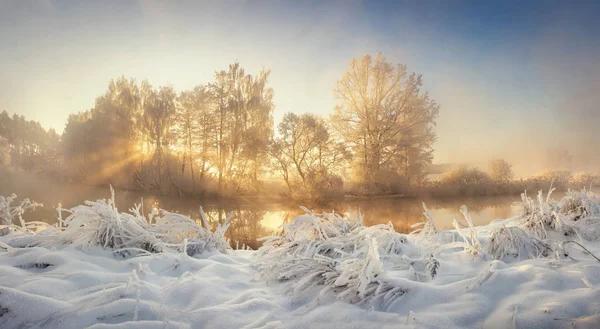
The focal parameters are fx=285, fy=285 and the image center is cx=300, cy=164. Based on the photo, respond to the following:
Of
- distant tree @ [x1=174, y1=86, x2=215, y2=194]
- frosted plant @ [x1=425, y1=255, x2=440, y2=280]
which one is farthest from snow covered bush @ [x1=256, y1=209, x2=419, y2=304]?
distant tree @ [x1=174, y1=86, x2=215, y2=194]

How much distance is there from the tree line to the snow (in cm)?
1438

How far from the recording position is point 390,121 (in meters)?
17.2

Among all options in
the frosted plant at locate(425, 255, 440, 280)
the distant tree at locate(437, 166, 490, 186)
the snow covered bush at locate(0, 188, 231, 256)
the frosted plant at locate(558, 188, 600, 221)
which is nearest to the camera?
the frosted plant at locate(425, 255, 440, 280)

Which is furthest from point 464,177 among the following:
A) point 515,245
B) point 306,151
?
point 515,245

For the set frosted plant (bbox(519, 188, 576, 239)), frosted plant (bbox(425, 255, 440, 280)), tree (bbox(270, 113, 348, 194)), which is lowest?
frosted plant (bbox(425, 255, 440, 280))

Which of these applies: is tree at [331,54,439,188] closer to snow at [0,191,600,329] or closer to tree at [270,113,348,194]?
tree at [270,113,348,194]

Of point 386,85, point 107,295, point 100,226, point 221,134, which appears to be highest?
point 386,85

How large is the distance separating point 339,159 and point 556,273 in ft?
50.9

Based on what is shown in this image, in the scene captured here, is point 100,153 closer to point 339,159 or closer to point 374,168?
point 339,159

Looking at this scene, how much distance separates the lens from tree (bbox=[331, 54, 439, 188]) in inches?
672

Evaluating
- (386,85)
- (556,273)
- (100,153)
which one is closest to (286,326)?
(556,273)

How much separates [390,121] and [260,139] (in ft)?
26.8

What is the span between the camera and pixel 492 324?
121cm

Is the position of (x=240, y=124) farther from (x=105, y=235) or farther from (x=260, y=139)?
(x=105, y=235)
